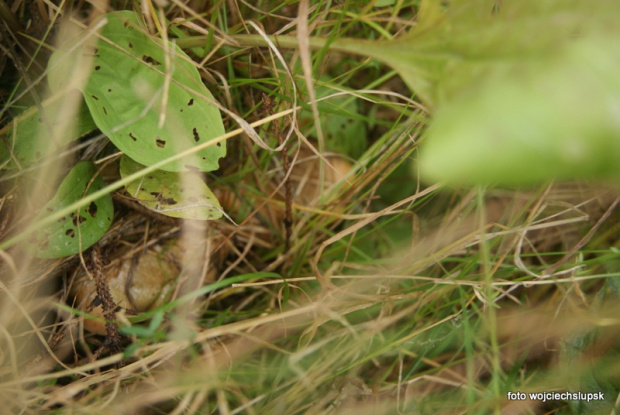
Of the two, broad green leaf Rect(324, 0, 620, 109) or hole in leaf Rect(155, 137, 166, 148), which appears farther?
hole in leaf Rect(155, 137, 166, 148)

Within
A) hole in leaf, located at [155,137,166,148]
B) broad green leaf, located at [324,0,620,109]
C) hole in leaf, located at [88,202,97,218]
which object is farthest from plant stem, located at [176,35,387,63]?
hole in leaf, located at [88,202,97,218]

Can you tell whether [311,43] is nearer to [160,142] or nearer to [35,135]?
[160,142]

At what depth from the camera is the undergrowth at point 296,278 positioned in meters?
0.80

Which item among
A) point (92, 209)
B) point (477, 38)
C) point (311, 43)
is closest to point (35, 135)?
point (92, 209)

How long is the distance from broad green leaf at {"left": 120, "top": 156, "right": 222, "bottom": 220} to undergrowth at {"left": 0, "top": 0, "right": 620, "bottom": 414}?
64 millimetres

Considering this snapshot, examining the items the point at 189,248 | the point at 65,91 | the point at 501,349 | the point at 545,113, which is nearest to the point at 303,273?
the point at 189,248

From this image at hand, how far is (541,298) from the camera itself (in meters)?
1.01

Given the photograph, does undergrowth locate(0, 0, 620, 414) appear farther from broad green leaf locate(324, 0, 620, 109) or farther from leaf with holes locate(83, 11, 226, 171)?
broad green leaf locate(324, 0, 620, 109)

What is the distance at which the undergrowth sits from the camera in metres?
0.80

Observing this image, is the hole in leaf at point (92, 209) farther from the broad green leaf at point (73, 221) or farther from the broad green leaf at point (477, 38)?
the broad green leaf at point (477, 38)

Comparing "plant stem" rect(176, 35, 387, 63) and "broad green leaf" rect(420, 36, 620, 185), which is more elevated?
"plant stem" rect(176, 35, 387, 63)

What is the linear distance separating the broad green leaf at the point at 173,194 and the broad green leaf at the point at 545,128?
48cm

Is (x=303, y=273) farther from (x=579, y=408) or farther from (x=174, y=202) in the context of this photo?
(x=579, y=408)

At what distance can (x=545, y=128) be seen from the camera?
13.5 inches
